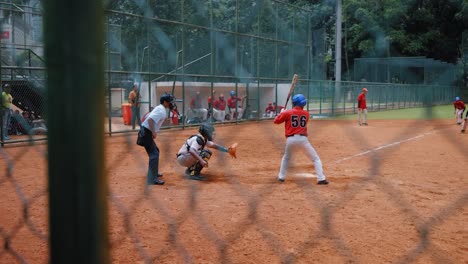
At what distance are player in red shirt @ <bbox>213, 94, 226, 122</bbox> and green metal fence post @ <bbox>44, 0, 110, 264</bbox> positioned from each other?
16032 millimetres

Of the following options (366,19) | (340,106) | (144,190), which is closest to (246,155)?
(144,190)

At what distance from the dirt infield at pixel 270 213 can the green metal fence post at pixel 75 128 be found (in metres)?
1.19

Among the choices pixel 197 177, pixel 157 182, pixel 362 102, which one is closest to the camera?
pixel 157 182

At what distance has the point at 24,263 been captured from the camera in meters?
3.08

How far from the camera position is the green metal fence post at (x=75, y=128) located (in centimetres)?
62

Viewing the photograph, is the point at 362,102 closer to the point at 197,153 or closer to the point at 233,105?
the point at 233,105

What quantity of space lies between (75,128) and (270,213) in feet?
13.4

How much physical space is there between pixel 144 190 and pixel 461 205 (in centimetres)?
362

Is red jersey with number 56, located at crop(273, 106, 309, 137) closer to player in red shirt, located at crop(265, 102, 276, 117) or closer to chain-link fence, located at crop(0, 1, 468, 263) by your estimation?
chain-link fence, located at crop(0, 1, 468, 263)

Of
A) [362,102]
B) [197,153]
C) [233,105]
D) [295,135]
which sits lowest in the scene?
[197,153]

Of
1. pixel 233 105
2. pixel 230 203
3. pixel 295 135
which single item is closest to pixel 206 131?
pixel 295 135

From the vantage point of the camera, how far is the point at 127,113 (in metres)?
14.8

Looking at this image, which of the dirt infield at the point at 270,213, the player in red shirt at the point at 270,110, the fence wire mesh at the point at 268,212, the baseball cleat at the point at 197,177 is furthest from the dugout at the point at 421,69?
the player in red shirt at the point at 270,110

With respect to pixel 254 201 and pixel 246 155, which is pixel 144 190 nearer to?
pixel 254 201
